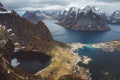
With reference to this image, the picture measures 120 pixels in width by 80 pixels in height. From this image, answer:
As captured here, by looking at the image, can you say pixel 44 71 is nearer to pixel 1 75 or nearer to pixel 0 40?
pixel 0 40

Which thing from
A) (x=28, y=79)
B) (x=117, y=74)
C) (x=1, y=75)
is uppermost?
(x=1, y=75)

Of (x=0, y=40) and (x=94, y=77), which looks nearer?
(x=0, y=40)

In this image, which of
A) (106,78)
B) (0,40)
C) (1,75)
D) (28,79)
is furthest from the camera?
(106,78)

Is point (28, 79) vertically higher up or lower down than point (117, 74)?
higher up

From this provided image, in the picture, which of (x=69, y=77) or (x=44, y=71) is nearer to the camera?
(x=69, y=77)

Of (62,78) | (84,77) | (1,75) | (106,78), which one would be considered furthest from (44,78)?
(1,75)

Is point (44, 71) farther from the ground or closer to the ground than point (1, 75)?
closer to the ground

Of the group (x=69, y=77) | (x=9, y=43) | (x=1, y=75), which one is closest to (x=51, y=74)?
(x=69, y=77)

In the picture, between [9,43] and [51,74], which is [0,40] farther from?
[51,74]

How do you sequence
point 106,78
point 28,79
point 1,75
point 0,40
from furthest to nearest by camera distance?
1. point 106,78
2. point 0,40
3. point 28,79
4. point 1,75
